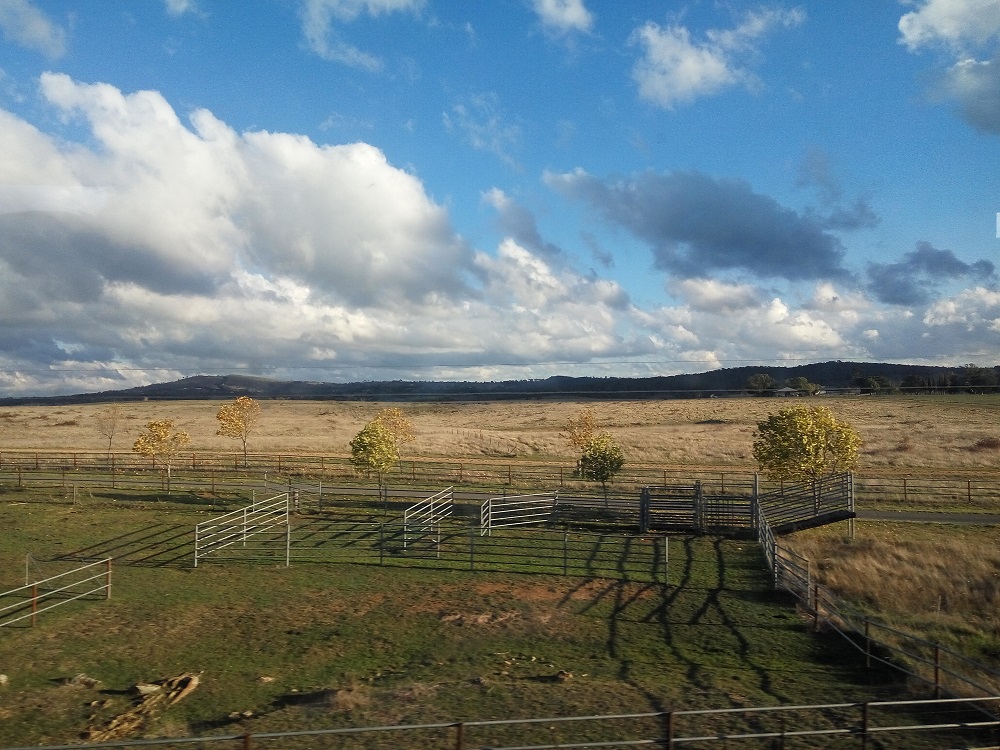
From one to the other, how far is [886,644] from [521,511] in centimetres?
1769

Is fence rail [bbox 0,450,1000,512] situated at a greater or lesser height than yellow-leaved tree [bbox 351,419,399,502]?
lesser

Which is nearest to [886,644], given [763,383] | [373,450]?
[373,450]

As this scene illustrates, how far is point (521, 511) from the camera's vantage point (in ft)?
→ 92.1

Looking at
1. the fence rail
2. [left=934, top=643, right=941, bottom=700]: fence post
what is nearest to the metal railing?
the fence rail

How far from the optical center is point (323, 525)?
26000 mm

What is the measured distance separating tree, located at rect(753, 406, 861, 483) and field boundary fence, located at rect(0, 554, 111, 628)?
80.3ft

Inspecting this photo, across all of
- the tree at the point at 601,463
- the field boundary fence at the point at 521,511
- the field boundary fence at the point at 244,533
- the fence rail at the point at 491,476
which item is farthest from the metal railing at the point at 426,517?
the fence rail at the point at 491,476

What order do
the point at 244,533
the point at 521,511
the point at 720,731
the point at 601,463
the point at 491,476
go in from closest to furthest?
the point at 720,731 < the point at 244,533 < the point at 521,511 < the point at 601,463 < the point at 491,476

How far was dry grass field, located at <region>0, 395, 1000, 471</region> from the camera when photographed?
52688 mm

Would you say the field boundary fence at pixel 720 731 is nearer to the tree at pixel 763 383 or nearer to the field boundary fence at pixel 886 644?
the field boundary fence at pixel 886 644

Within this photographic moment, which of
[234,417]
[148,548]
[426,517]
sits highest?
[234,417]

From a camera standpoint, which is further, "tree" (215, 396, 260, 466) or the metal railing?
"tree" (215, 396, 260, 466)

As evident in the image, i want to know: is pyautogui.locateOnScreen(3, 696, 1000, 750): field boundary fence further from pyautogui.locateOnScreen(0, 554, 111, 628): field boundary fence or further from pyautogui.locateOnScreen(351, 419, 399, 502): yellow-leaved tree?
pyautogui.locateOnScreen(351, 419, 399, 502): yellow-leaved tree

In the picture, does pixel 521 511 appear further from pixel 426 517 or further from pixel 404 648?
pixel 404 648
